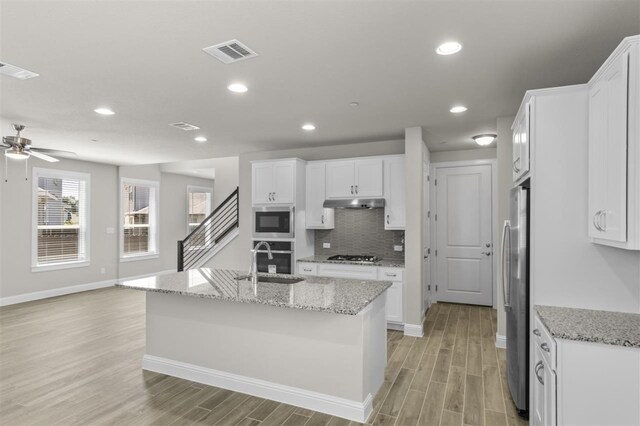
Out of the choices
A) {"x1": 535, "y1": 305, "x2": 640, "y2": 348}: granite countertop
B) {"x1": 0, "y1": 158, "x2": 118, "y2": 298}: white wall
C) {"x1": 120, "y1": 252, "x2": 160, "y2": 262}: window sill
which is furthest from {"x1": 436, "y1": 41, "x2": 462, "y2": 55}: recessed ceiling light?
{"x1": 120, "y1": 252, "x2": 160, "y2": 262}: window sill

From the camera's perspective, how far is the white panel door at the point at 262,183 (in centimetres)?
557

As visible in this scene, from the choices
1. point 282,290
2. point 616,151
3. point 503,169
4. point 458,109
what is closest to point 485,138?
point 503,169

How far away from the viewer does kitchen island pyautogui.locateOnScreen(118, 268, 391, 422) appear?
8.64ft

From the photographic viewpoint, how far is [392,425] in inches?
101

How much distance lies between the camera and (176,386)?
3.14m

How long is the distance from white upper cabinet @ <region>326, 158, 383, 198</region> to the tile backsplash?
496 mm

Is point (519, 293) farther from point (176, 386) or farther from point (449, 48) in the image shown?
point (176, 386)

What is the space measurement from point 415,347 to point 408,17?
342 cm

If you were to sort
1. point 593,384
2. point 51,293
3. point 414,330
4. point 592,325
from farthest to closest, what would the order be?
point 51,293
point 414,330
point 592,325
point 593,384

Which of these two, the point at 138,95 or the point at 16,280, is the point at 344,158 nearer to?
the point at 138,95

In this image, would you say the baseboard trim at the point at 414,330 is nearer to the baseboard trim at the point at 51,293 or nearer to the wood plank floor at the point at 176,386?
the wood plank floor at the point at 176,386

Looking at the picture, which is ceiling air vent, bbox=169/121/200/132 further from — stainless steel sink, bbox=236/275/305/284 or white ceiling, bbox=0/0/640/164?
stainless steel sink, bbox=236/275/305/284

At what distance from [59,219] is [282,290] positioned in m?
6.27

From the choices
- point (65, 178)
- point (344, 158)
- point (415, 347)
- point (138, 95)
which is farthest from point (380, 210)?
point (65, 178)
